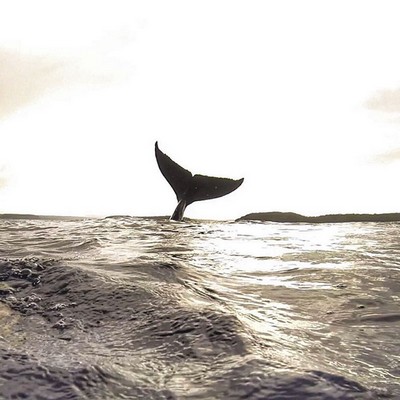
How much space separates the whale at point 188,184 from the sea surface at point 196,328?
24.3 feet

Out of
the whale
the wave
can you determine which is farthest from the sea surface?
A: the whale

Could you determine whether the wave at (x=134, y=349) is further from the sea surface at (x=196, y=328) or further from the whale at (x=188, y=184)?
the whale at (x=188, y=184)

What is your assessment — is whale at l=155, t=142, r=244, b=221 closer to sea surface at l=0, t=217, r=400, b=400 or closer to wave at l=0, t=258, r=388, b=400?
sea surface at l=0, t=217, r=400, b=400

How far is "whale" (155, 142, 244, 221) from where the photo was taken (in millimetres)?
13094

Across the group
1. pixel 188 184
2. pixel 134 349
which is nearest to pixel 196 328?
pixel 134 349

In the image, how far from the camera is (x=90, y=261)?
5.16 metres

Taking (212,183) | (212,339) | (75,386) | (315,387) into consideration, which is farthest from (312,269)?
(212,183)

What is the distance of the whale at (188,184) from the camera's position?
43.0 ft

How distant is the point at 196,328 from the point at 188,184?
1080 cm

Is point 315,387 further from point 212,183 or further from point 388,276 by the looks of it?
point 212,183

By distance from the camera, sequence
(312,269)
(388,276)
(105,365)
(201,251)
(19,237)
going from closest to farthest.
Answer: (105,365)
(388,276)
(312,269)
(201,251)
(19,237)

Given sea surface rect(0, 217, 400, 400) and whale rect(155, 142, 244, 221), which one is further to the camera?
whale rect(155, 142, 244, 221)

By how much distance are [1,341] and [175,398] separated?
1.11 m

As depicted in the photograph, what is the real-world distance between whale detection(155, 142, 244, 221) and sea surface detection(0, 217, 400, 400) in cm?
739
